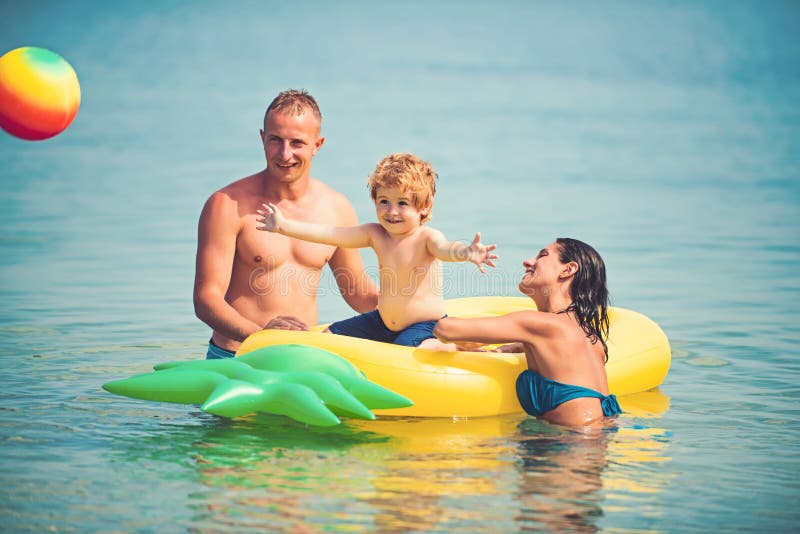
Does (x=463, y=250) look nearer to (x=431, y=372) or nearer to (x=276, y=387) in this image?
(x=431, y=372)

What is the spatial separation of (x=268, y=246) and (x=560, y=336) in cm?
163

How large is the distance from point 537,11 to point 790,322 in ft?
84.4

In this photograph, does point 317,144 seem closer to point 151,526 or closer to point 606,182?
point 151,526

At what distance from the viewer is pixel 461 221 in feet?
39.3

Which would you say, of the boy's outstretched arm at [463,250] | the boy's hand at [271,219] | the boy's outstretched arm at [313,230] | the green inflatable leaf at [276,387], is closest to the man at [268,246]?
the boy's outstretched arm at [313,230]

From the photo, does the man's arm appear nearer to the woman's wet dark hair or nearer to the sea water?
the sea water

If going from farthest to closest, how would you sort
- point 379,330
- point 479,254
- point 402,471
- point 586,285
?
point 379,330 → point 586,285 → point 479,254 → point 402,471

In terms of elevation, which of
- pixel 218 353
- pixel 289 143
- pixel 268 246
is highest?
pixel 289 143

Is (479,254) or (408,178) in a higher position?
(408,178)

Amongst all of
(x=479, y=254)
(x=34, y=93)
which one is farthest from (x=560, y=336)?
(x=34, y=93)

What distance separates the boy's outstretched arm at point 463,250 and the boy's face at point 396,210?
4.6 inches

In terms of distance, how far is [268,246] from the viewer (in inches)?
239

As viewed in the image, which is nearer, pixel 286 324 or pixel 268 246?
pixel 286 324

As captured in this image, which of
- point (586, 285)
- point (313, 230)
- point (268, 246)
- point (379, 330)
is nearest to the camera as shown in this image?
point (586, 285)
